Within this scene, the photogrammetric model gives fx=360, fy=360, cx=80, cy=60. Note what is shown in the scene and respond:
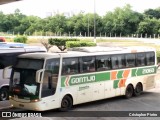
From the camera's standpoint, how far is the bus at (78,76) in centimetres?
1368

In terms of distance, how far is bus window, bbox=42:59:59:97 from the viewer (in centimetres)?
1370

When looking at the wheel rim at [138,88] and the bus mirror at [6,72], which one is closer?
the bus mirror at [6,72]

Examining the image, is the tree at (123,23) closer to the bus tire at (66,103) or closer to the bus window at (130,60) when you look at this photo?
the bus window at (130,60)

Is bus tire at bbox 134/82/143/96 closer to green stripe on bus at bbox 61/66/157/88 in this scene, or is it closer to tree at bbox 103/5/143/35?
green stripe on bus at bbox 61/66/157/88

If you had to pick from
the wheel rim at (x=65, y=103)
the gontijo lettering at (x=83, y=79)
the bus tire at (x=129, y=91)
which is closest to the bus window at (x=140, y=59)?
the bus tire at (x=129, y=91)

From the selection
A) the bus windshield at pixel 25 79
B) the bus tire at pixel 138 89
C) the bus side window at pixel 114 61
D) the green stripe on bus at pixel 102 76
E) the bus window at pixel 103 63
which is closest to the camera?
the bus windshield at pixel 25 79

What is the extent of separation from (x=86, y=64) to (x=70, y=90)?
63.5 inches

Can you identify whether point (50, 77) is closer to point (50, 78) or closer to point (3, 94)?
point (50, 78)

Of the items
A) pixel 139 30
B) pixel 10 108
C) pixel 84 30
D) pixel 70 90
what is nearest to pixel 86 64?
pixel 70 90

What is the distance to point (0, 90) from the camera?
16172mm

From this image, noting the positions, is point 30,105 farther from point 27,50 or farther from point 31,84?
point 27,50

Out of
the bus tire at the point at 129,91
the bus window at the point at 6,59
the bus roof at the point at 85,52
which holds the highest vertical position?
the bus roof at the point at 85,52

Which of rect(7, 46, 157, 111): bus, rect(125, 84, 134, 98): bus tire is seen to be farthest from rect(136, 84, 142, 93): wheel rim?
rect(125, 84, 134, 98): bus tire

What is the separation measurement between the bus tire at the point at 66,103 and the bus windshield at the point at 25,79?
63.1 inches
